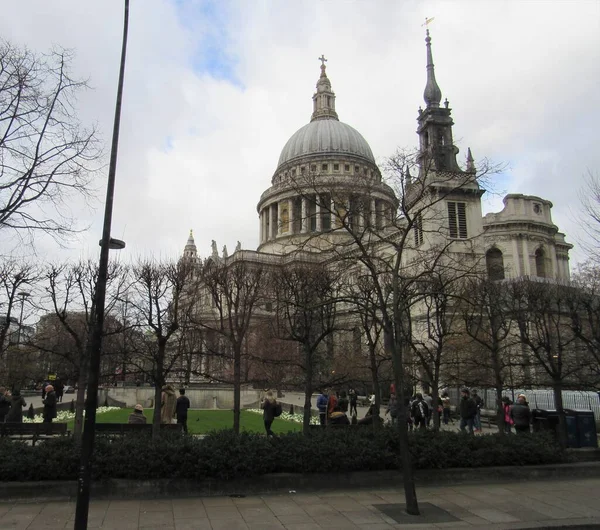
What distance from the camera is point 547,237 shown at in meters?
57.0

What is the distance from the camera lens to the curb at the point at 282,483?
9594 millimetres

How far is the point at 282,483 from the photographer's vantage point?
420 inches

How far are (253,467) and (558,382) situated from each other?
36.6 ft

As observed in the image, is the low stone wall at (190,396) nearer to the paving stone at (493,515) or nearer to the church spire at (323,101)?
the paving stone at (493,515)

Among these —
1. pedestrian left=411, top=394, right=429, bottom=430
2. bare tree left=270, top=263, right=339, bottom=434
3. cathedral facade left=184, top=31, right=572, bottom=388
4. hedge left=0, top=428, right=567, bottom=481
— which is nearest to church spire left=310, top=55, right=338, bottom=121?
cathedral facade left=184, top=31, right=572, bottom=388

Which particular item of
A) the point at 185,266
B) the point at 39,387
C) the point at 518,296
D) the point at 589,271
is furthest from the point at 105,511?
the point at 39,387

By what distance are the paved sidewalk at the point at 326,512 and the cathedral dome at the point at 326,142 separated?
86098mm

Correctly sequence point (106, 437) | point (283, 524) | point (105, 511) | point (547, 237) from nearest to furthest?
point (283, 524), point (105, 511), point (106, 437), point (547, 237)

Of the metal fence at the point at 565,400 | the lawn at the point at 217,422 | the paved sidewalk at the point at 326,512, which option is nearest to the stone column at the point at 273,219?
the metal fence at the point at 565,400

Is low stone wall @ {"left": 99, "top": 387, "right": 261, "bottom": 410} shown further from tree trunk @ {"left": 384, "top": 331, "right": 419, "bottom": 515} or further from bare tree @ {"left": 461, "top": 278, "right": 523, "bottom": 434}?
tree trunk @ {"left": 384, "top": 331, "right": 419, "bottom": 515}

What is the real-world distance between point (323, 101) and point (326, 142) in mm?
17301

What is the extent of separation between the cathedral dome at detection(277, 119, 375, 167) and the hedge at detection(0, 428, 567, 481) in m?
84.0

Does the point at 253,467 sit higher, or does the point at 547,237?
the point at 547,237

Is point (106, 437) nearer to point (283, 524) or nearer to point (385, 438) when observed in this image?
point (283, 524)
